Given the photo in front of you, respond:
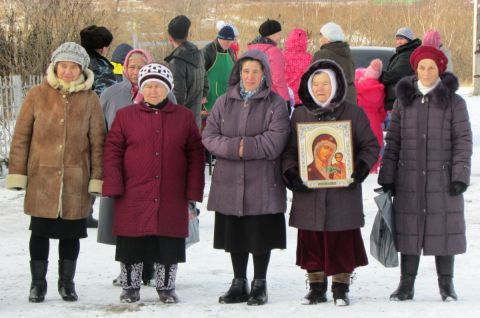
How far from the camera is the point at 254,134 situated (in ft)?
21.6

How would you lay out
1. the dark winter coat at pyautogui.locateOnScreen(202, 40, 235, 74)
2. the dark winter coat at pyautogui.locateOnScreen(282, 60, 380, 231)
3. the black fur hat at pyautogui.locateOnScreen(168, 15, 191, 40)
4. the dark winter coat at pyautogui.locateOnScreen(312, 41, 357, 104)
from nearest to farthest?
the dark winter coat at pyautogui.locateOnScreen(282, 60, 380, 231) < the black fur hat at pyautogui.locateOnScreen(168, 15, 191, 40) < the dark winter coat at pyautogui.locateOnScreen(312, 41, 357, 104) < the dark winter coat at pyautogui.locateOnScreen(202, 40, 235, 74)

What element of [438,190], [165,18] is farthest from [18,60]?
[165,18]

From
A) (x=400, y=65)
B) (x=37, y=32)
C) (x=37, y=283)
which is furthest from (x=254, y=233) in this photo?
(x=37, y=32)

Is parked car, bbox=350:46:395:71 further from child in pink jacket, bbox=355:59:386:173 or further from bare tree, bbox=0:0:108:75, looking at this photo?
child in pink jacket, bbox=355:59:386:173

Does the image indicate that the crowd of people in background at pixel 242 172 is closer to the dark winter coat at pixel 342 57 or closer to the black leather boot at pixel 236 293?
the black leather boot at pixel 236 293

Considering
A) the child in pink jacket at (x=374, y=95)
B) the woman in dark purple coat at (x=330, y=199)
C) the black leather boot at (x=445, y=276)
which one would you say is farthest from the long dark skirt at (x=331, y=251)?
the child in pink jacket at (x=374, y=95)

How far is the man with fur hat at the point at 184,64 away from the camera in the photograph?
9.90m

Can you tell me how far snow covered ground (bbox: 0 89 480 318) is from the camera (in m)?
6.38

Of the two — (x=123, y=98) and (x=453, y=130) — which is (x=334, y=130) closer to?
(x=453, y=130)

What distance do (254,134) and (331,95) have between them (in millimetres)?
498

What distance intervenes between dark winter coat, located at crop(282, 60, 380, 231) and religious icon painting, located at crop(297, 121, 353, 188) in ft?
0.18

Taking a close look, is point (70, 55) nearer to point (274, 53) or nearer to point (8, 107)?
point (274, 53)

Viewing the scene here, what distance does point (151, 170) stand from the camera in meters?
6.54

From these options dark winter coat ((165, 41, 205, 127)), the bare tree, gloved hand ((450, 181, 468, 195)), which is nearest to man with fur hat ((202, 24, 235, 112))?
dark winter coat ((165, 41, 205, 127))
